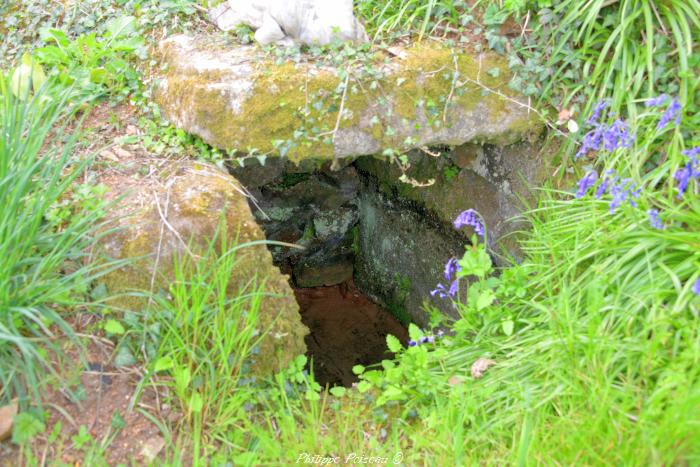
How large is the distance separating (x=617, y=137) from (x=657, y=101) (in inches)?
11.1

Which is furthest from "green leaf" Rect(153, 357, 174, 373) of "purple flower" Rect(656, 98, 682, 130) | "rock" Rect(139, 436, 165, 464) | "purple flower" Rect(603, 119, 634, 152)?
"purple flower" Rect(656, 98, 682, 130)

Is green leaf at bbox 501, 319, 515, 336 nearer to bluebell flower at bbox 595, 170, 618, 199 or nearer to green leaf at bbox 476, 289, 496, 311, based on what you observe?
green leaf at bbox 476, 289, 496, 311

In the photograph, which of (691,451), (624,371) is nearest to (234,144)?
(624,371)

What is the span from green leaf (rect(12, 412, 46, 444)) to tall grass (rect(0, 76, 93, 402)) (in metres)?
0.06

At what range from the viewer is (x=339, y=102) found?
8.30 feet

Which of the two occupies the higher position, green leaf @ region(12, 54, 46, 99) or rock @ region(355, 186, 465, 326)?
green leaf @ region(12, 54, 46, 99)

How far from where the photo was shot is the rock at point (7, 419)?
1693mm

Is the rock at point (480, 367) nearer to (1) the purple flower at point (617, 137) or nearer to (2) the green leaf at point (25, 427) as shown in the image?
(1) the purple flower at point (617, 137)

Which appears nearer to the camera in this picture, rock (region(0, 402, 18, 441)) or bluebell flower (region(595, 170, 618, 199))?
rock (region(0, 402, 18, 441))

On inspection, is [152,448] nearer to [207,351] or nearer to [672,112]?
[207,351]

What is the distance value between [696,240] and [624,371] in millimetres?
507

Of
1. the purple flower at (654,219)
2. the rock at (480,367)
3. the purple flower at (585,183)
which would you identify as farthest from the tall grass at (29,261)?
the purple flower at (654,219)

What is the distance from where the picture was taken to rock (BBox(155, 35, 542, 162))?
2500mm

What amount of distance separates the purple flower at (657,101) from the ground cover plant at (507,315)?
3 cm
